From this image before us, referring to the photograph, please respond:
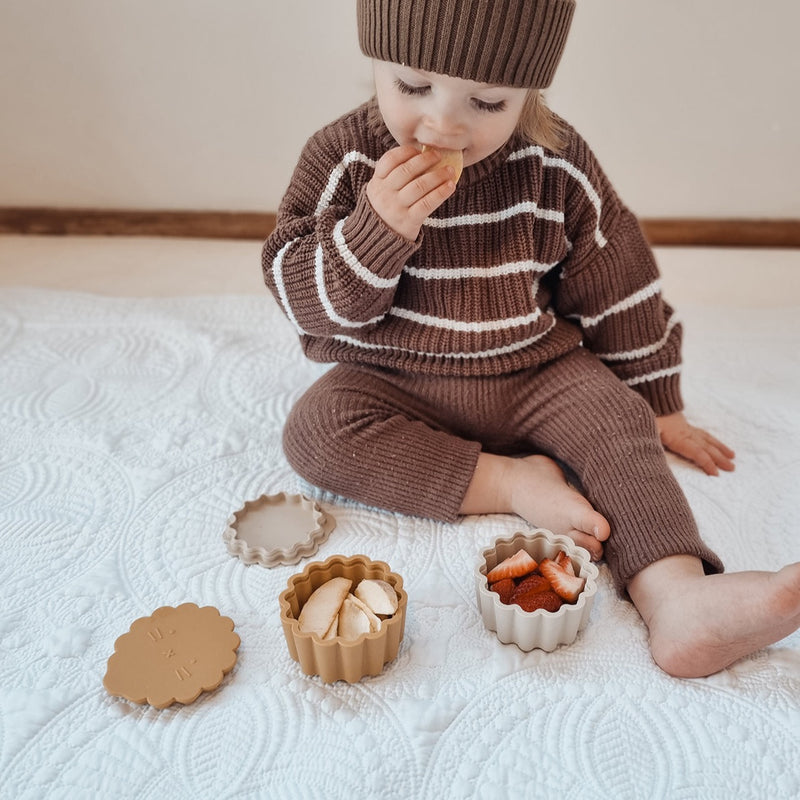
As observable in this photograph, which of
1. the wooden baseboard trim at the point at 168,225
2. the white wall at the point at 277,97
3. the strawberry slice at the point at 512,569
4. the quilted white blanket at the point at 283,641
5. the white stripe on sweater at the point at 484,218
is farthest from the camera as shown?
the wooden baseboard trim at the point at 168,225

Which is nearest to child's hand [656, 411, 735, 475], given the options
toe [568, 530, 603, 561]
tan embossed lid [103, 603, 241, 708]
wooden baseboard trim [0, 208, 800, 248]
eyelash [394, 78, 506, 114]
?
toe [568, 530, 603, 561]

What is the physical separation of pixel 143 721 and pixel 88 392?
51cm

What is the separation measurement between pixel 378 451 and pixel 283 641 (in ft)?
0.70

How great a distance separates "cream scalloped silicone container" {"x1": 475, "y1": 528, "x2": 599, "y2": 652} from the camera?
67cm

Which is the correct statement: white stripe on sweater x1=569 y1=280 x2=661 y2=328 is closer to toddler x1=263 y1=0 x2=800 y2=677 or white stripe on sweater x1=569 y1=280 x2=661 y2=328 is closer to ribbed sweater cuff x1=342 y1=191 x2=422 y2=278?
toddler x1=263 y1=0 x2=800 y2=677

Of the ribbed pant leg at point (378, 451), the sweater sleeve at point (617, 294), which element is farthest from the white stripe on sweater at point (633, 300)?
the ribbed pant leg at point (378, 451)

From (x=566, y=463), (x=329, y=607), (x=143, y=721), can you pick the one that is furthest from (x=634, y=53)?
(x=143, y=721)

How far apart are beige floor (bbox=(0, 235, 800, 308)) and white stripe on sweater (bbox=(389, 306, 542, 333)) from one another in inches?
20.3

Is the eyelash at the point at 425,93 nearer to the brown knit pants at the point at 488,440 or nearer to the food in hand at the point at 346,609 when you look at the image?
the brown knit pants at the point at 488,440

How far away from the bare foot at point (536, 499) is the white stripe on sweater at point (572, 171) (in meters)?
0.25

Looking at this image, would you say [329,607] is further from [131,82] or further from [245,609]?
[131,82]

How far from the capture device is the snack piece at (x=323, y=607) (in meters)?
0.67

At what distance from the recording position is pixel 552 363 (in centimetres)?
90

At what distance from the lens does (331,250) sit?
76cm
